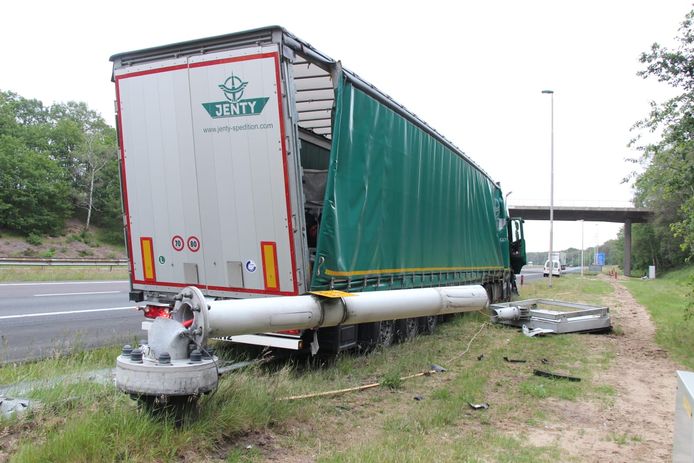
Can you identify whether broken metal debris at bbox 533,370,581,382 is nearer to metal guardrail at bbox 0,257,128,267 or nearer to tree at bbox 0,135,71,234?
metal guardrail at bbox 0,257,128,267

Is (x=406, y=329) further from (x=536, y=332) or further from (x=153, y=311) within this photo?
(x=153, y=311)

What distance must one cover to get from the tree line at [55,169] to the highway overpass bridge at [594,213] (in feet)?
134

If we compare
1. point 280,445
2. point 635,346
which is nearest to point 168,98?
point 280,445

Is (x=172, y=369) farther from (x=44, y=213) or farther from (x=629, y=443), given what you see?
(x=44, y=213)

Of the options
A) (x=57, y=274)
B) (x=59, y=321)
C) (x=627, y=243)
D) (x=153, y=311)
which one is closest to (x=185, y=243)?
(x=153, y=311)

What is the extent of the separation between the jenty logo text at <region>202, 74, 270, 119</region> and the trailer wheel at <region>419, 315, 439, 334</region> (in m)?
5.34

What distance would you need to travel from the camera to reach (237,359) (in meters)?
6.73

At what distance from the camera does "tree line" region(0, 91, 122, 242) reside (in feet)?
142

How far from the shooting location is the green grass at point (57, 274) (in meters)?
20.4

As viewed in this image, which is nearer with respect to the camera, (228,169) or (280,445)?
→ (280,445)

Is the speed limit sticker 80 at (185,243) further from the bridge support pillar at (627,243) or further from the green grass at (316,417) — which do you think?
the bridge support pillar at (627,243)

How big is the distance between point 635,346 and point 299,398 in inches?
297

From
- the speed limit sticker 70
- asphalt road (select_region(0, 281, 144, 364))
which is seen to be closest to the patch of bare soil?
the speed limit sticker 70

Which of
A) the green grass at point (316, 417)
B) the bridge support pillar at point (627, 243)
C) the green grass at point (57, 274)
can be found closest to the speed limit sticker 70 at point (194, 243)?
the green grass at point (316, 417)
